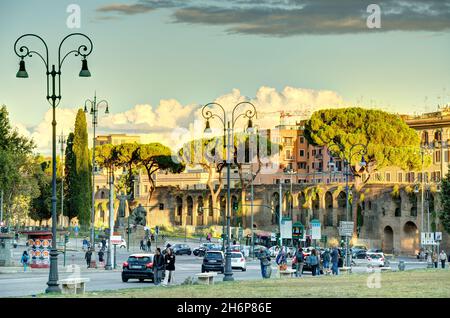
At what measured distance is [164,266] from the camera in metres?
40.9

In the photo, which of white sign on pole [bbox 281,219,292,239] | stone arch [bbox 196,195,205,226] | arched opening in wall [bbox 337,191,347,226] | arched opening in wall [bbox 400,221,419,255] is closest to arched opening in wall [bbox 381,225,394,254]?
arched opening in wall [bbox 400,221,419,255]

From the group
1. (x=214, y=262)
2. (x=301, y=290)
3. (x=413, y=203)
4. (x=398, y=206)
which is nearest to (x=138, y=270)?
(x=301, y=290)

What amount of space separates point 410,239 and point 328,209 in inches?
658

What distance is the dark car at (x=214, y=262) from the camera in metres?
56.0

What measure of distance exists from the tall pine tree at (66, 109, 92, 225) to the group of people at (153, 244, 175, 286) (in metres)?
71.6

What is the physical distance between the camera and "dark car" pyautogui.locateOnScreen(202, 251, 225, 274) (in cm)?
5601

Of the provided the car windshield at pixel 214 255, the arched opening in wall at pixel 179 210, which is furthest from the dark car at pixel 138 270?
the arched opening in wall at pixel 179 210

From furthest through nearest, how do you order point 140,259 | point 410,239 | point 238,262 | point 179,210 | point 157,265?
point 179,210, point 410,239, point 238,262, point 140,259, point 157,265

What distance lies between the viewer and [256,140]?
127000 mm

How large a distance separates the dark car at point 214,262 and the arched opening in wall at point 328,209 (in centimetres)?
7265

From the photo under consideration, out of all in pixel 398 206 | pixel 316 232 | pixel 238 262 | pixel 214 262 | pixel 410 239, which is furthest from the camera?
pixel 398 206

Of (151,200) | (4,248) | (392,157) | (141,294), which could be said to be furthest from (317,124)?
(141,294)

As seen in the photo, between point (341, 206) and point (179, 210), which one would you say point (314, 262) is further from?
point (179, 210)
